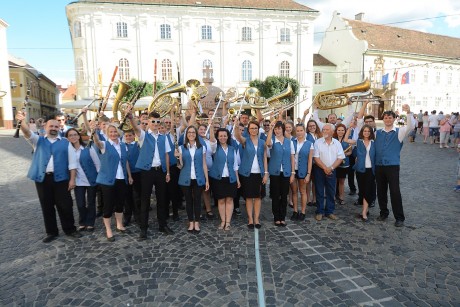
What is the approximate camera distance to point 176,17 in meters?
32.4

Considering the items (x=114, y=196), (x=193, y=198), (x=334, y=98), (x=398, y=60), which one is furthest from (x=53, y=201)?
(x=398, y=60)

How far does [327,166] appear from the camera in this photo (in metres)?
5.80

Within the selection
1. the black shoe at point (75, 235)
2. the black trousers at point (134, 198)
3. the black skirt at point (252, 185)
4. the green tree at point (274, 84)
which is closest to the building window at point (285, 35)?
the green tree at point (274, 84)

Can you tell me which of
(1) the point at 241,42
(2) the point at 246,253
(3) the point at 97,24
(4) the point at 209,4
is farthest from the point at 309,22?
(2) the point at 246,253

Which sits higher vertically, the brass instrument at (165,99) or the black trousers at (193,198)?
the brass instrument at (165,99)

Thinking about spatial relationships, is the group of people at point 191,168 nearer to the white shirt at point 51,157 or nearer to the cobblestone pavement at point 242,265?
the white shirt at point 51,157

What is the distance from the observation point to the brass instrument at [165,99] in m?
7.02

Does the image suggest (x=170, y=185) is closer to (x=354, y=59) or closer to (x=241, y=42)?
(x=241, y=42)

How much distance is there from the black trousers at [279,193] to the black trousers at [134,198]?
2432 mm

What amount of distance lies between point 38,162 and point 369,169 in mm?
5666

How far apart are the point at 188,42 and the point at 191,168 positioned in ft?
100

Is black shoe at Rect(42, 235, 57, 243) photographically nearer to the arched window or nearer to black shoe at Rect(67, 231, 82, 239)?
black shoe at Rect(67, 231, 82, 239)

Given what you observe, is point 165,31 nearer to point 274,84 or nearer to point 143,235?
point 274,84

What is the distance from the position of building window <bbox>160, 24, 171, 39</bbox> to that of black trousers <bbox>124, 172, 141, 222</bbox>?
98.5ft
